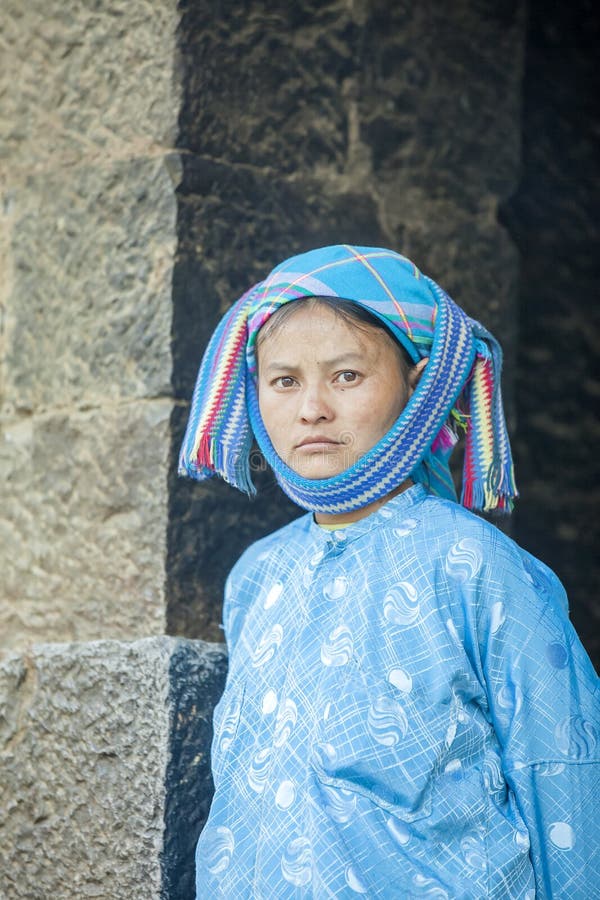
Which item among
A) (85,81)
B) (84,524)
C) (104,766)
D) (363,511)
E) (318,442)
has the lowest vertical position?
(104,766)

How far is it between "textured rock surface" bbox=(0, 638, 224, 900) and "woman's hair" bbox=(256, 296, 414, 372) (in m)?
0.66

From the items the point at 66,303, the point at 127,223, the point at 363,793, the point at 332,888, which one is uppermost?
the point at 127,223

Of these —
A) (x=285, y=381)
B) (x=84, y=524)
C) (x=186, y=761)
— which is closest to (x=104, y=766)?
(x=186, y=761)

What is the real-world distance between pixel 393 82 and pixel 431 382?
3.81 ft

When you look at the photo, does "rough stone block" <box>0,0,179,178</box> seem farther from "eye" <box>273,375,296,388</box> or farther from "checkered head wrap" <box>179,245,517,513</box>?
"eye" <box>273,375,296,388</box>

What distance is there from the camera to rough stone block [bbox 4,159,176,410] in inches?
101

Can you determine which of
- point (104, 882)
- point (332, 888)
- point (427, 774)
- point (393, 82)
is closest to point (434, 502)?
point (427, 774)

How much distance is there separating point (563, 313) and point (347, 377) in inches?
62.8

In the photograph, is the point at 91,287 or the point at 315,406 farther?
the point at 91,287

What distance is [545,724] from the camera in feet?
5.88

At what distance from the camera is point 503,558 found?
6.21ft

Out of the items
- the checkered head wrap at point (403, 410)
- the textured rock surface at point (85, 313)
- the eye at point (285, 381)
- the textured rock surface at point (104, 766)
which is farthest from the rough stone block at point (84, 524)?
the eye at point (285, 381)

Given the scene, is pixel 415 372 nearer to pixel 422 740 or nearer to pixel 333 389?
pixel 333 389

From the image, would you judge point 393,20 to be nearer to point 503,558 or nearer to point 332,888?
point 503,558
